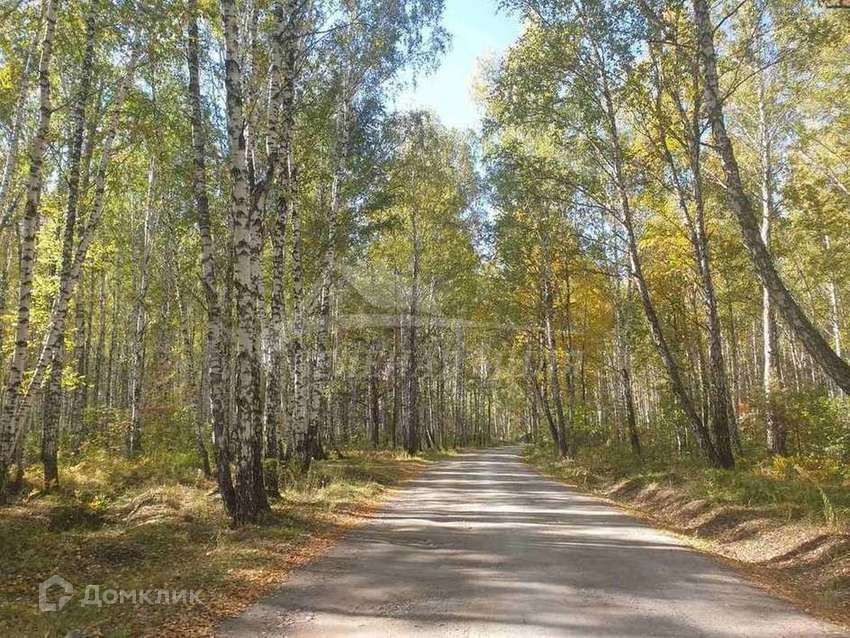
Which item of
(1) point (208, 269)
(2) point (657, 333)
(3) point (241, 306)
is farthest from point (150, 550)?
(2) point (657, 333)

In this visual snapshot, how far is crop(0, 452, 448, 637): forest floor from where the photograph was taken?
5.48m

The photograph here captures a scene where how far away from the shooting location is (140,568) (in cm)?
731

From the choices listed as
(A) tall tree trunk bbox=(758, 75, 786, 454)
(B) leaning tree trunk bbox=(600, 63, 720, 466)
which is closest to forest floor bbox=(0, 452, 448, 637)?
(B) leaning tree trunk bbox=(600, 63, 720, 466)

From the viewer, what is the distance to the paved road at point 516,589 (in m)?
5.20

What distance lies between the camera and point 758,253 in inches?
370

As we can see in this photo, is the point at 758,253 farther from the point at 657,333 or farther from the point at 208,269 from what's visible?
the point at 208,269

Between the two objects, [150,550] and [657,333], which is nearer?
[150,550]

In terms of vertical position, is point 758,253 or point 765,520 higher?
point 758,253

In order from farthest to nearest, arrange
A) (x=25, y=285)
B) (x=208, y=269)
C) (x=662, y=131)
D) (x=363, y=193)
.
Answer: (x=363, y=193) → (x=662, y=131) → (x=25, y=285) → (x=208, y=269)

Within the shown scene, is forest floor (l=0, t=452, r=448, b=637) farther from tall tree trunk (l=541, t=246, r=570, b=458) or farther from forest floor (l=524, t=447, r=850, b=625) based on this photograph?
tall tree trunk (l=541, t=246, r=570, b=458)

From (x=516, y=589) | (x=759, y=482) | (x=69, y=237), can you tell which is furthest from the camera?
(x=69, y=237)

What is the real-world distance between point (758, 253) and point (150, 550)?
10.4 metres

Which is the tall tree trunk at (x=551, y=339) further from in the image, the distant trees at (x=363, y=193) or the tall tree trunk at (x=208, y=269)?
the tall tree trunk at (x=208, y=269)

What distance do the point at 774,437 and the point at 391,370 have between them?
31428mm
